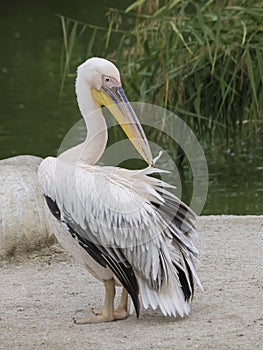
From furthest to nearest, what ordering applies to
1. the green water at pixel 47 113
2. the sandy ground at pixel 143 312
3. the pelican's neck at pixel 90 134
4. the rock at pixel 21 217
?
the green water at pixel 47 113, the rock at pixel 21 217, the pelican's neck at pixel 90 134, the sandy ground at pixel 143 312

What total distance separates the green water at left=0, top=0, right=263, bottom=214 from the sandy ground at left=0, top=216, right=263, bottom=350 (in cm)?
221

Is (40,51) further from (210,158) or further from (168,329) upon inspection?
(168,329)

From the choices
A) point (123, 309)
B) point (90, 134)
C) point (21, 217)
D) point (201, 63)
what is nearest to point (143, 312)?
point (123, 309)

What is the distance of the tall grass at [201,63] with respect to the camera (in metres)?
8.41

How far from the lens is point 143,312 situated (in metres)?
5.00

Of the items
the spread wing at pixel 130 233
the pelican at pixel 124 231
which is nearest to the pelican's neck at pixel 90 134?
the pelican at pixel 124 231

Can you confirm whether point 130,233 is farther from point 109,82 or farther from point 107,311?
point 109,82

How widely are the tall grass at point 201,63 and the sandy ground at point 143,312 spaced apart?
2.23 m

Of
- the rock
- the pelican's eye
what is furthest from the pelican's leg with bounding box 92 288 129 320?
the rock

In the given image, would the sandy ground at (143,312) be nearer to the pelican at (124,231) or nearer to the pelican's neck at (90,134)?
the pelican at (124,231)

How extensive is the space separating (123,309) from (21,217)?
146 cm

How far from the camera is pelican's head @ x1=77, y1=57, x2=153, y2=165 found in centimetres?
499

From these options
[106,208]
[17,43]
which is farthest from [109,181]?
[17,43]

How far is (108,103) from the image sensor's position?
16.6 feet
